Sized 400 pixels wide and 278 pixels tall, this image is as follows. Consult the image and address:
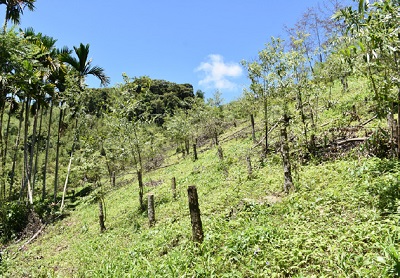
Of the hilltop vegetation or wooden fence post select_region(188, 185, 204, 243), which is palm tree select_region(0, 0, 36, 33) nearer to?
the hilltop vegetation

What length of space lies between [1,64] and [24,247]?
9.77m

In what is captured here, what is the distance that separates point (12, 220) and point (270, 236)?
54.6 feet

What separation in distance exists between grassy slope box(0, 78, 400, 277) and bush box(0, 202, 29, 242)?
5217 millimetres

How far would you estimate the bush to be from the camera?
1575 cm

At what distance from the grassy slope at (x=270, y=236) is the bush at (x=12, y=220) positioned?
17.1ft

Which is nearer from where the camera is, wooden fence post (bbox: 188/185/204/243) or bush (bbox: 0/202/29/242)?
wooden fence post (bbox: 188/185/204/243)

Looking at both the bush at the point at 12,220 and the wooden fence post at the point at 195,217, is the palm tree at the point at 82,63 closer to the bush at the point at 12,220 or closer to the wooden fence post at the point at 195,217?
the bush at the point at 12,220

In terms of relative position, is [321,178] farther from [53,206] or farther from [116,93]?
[53,206]

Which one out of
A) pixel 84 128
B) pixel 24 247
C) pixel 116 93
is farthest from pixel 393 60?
pixel 24 247

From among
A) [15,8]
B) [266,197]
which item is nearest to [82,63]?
[15,8]

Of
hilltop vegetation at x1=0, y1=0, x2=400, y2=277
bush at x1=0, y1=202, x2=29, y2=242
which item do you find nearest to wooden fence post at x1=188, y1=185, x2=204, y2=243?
hilltop vegetation at x1=0, y1=0, x2=400, y2=277

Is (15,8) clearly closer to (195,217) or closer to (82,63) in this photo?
(82,63)

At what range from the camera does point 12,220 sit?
16.6 metres

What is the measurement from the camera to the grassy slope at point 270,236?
449 centimetres
